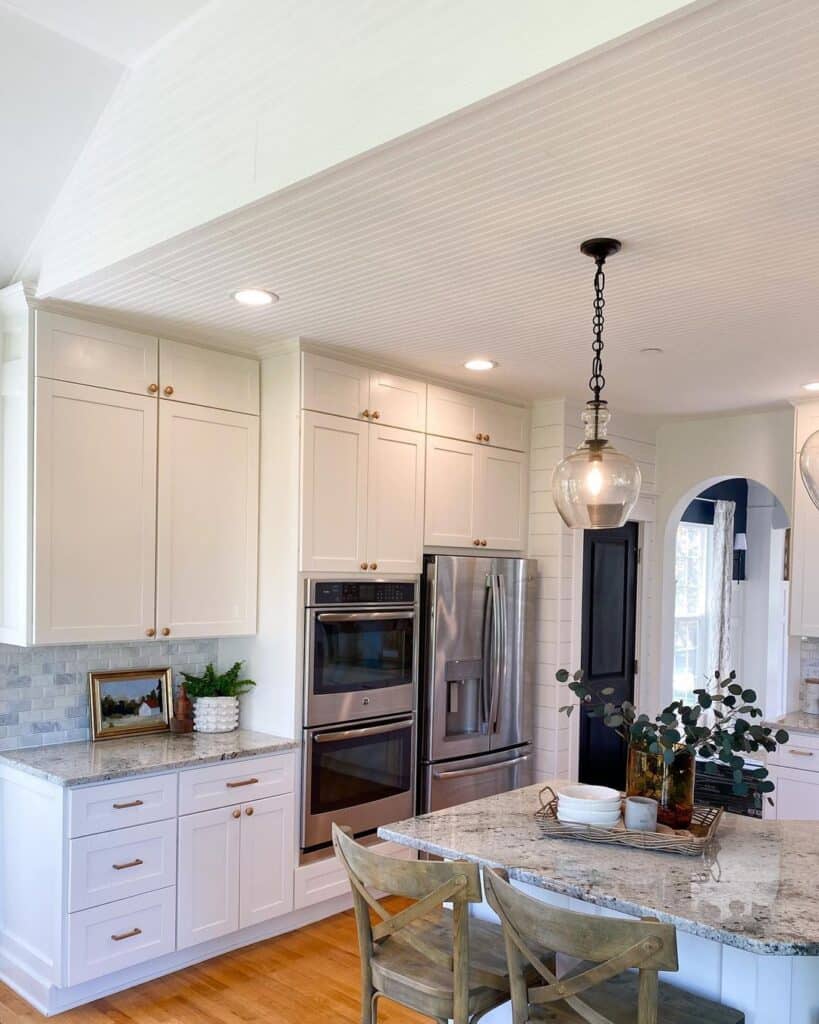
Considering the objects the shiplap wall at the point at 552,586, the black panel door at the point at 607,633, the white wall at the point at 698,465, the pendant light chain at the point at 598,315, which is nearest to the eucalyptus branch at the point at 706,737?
the pendant light chain at the point at 598,315

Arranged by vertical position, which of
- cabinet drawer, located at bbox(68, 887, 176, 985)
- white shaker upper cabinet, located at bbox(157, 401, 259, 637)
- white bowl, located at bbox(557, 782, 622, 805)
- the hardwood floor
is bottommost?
the hardwood floor

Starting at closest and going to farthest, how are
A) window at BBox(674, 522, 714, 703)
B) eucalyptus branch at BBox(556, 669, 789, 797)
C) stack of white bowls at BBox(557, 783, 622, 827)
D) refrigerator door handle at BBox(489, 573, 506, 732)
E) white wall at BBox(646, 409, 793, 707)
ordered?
eucalyptus branch at BBox(556, 669, 789, 797)
stack of white bowls at BBox(557, 783, 622, 827)
refrigerator door handle at BBox(489, 573, 506, 732)
white wall at BBox(646, 409, 793, 707)
window at BBox(674, 522, 714, 703)

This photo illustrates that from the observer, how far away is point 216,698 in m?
3.93

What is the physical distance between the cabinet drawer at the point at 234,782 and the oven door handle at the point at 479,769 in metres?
0.91

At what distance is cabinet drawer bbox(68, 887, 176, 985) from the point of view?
10.1 feet

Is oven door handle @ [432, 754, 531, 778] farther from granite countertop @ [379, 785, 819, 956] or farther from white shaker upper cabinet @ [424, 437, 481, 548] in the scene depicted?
granite countertop @ [379, 785, 819, 956]

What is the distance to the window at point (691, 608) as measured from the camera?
7.27 meters

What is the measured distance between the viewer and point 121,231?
2852 millimetres

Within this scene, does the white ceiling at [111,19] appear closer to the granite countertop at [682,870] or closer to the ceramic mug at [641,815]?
the granite countertop at [682,870]

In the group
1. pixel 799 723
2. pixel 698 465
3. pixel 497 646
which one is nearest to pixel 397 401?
pixel 497 646

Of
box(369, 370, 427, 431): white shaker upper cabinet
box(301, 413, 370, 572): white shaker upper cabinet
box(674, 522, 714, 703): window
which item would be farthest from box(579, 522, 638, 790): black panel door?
box(674, 522, 714, 703): window

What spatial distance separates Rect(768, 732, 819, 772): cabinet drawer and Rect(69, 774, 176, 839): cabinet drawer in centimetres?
293

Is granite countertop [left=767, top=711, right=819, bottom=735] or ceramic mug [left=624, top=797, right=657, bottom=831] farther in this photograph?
granite countertop [left=767, top=711, right=819, bottom=735]

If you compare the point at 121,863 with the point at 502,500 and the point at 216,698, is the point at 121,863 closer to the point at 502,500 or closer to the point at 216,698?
the point at 216,698
